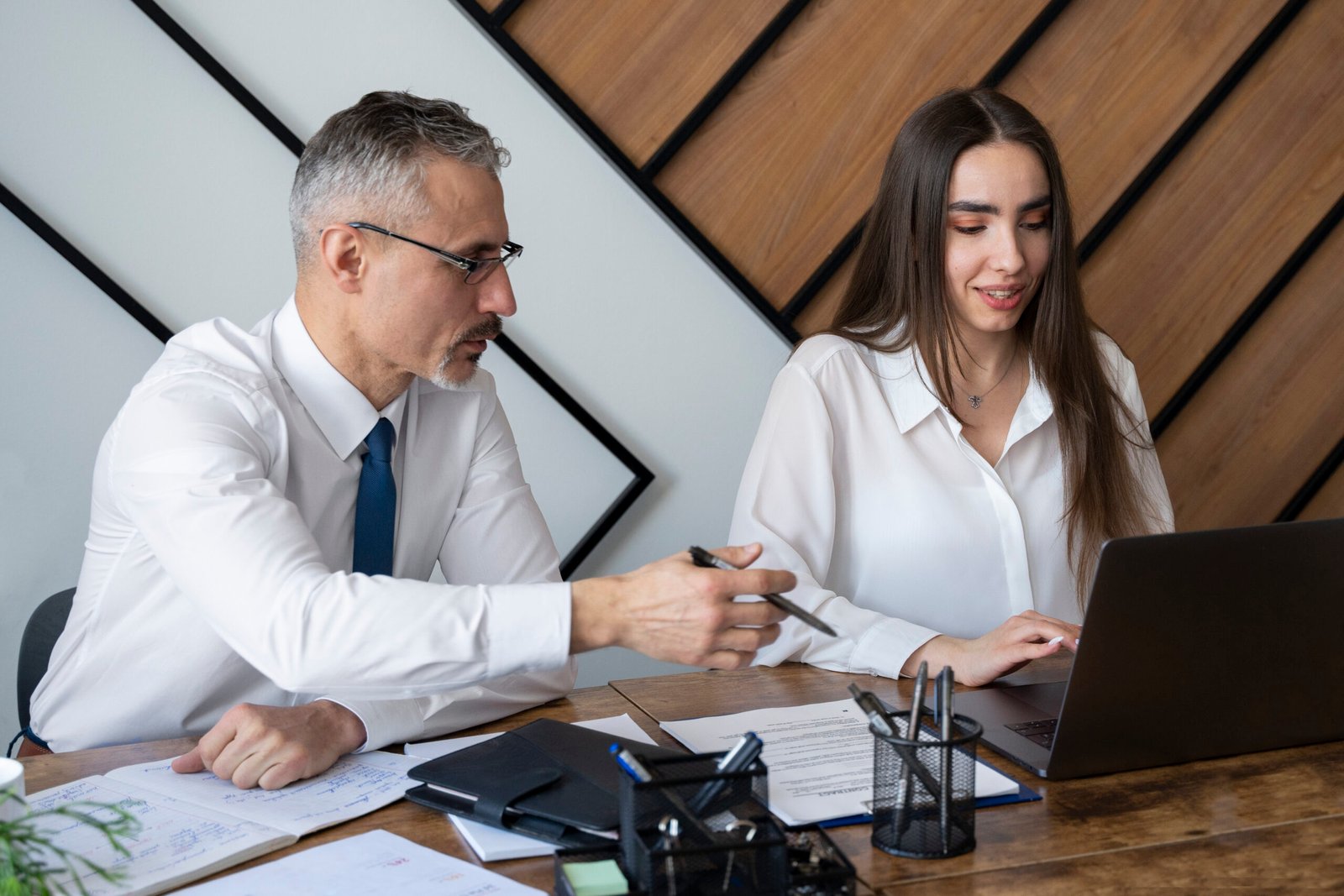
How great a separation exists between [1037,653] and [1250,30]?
2062mm

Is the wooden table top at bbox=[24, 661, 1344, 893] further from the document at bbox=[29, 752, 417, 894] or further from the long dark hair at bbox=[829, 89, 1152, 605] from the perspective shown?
the long dark hair at bbox=[829, 89, 1152, 605]

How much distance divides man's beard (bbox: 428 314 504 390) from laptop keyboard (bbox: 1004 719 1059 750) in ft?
2.86

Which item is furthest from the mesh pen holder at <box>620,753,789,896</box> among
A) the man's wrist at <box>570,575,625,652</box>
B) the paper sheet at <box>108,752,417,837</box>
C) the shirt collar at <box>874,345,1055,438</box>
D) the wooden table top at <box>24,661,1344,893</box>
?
the shirt collar at <box>874,345,1055,438</box>

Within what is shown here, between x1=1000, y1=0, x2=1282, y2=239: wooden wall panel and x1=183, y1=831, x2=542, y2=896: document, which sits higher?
x1=1000, y1=0, x2=1282, y2=239: wooden wall panel

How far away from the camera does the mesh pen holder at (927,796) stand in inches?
41.0

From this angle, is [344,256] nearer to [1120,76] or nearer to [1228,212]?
[1120,76]

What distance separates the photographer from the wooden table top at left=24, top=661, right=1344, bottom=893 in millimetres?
1009

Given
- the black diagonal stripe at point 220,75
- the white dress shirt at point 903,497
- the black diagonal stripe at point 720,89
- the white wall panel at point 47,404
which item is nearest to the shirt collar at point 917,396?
Answer: the white dress shirt at point 903,497

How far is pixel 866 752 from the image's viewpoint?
1.29m

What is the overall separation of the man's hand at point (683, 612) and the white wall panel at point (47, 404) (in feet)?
4.93

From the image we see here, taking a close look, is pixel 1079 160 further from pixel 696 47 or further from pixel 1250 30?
pixel 696 47

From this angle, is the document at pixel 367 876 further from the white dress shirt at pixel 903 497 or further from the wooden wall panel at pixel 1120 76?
the wooden wall panel at pixel 1120 76

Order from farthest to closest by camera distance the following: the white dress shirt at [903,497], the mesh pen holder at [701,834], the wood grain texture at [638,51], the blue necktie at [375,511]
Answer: the wood grain texture at [638,51] → the white dress shirt at [903,497] → the blue necktie at [375,511] → the mesh pen holder at [701,834]

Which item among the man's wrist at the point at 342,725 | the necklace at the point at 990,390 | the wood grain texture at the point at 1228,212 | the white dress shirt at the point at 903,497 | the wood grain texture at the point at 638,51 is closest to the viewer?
the man's wrist at the point at 342,725
